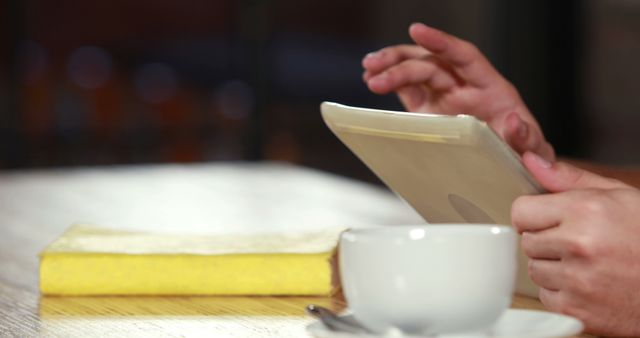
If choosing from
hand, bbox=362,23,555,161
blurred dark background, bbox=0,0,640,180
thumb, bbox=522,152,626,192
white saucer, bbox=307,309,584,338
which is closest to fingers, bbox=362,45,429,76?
hand, bbox=362,23,555,161

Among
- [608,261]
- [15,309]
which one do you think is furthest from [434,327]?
[15,309]

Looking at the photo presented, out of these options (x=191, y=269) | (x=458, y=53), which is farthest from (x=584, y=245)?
(x=458, y=53)

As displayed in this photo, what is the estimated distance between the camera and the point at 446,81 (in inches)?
48.8

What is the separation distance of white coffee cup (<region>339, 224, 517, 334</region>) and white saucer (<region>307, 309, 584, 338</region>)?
2cm

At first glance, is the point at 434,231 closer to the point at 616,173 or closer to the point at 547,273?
the point at 547,273

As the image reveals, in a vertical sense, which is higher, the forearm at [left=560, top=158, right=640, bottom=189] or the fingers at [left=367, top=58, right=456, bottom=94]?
the fingers at [left=367, top=58, right=456, bottom=94]

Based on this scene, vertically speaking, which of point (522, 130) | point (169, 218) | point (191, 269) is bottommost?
point (169, 218)

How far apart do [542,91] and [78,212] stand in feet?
10.1

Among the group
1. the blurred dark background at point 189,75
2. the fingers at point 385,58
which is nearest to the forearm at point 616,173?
the fingers at point 385,58

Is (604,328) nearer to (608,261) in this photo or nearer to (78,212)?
(608,261)

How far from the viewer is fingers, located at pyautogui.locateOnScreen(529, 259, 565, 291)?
2.67 feet

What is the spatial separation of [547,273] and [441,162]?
4.2 inches

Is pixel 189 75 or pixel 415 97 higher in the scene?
pixel 415 97

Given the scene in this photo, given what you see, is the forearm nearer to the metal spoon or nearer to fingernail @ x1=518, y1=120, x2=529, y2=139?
fingernail @ x1=518, y1=120, x2=529, y2=139
